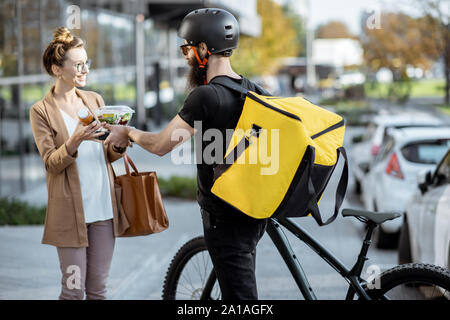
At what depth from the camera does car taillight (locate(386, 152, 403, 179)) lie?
28.8 ft

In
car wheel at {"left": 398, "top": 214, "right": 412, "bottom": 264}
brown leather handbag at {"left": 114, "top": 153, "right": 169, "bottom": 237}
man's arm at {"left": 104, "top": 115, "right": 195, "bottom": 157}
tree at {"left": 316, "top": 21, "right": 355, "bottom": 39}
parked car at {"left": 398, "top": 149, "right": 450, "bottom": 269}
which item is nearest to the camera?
man's arm at {"left": 104, "top": 115, "right": 195, "bottom": 157}

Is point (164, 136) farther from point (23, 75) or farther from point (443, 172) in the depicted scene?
point (23, 75)

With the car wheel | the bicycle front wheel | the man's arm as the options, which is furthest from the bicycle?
the car wheel

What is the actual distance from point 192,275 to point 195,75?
142 centimetres

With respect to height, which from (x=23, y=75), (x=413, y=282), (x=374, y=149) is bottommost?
(x=374, y=149)

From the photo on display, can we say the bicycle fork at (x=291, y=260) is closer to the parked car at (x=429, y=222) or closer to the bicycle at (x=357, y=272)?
the bicycle at (x=357, y=272)


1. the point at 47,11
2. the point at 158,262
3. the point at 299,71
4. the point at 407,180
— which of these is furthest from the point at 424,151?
the point at 299,71

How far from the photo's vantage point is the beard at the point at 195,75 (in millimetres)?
3521

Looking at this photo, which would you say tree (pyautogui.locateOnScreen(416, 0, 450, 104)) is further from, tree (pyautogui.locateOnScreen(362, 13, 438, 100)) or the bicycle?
the bicycle

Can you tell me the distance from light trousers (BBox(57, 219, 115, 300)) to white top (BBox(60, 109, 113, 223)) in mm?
65

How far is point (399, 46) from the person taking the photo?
137ft

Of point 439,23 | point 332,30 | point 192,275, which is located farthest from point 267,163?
point 332,30

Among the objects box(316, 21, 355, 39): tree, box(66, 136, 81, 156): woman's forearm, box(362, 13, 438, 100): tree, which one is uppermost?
box(316, 21, 355, 39): tree

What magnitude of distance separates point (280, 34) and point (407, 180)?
4703 centimetres
